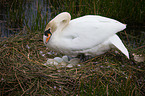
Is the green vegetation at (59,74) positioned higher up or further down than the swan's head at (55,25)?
further down

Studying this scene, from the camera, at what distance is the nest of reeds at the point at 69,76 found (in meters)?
3.04

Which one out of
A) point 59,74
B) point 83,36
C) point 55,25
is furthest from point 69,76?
point 55,25

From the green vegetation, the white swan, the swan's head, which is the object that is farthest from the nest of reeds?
the swan's head

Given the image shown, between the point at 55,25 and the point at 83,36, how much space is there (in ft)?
1.52

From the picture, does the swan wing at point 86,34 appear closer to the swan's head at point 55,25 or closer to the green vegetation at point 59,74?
the swan's head at point 55,25

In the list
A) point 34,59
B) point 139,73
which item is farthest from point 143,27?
point 34,59

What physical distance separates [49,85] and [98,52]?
0.90 meters

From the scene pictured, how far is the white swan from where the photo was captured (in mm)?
3426

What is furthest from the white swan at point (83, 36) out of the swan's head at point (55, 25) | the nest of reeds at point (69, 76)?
the nest of reeds at point (69, 76)

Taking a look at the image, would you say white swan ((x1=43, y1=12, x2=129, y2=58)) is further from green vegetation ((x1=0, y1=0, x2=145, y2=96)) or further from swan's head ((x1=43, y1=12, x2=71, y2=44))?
green vegetation ((x1=0, y1=0, x2=145, y2=96))

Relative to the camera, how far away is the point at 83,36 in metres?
3.42

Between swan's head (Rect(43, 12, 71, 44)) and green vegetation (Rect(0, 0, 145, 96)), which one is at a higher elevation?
swan's head (Rect(43, 12, 71, 44))

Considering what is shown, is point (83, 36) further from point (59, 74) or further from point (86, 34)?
point (59, 74)

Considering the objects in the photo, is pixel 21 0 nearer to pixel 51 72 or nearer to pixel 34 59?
pixel 34 59
